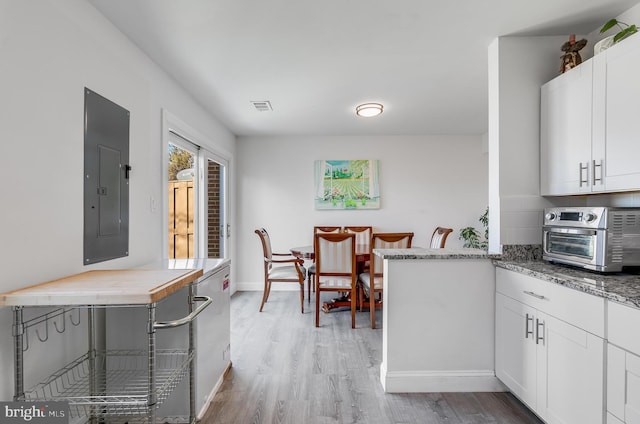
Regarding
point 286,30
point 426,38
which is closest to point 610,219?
point 426,38

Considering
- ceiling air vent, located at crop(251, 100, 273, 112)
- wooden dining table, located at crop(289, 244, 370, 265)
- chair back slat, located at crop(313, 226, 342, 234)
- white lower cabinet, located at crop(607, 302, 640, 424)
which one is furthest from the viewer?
chair back slat, located at crop(313, 226, 342, 234)

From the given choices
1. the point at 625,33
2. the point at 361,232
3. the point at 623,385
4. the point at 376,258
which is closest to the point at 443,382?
the point at 623,385

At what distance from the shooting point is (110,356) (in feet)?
5.84

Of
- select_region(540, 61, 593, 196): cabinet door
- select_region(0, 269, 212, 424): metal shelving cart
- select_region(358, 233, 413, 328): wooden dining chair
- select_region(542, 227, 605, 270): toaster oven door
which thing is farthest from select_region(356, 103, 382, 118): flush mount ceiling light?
select_region(0, 269, 212, 424): metal shelving cart

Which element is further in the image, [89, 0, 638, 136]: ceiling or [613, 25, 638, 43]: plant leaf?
[89, 0, 638, 136]: ceiling

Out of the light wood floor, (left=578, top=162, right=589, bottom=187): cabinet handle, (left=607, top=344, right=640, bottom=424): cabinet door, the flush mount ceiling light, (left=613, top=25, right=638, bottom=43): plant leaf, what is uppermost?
the flush mount ceiling light

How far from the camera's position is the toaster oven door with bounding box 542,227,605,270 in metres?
1.63

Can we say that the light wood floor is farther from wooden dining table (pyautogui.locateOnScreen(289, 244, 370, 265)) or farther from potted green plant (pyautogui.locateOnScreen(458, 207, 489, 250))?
potted green plant (pyautogui.locateOnScreen(458, 207, 489, 250))

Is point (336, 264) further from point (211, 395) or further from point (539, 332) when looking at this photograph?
point (539, 332)

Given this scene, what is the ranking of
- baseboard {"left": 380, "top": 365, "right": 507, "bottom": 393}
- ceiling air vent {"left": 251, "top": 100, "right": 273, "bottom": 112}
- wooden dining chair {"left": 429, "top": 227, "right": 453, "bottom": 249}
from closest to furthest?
1. baseboard {"left": 380, "top": 365, "right": 507, "bottom": 393}
2. ceiling air vent {"left": 251, "top": 100, "right": 273, "bottom": 112}
3. wooden dining chair {"left": 429, "top": 227, "right": 453, "bottom": 249}

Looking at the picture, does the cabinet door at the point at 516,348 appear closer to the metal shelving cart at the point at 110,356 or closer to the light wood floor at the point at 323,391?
the light wood floor at the point at 323,391

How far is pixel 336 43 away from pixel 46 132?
1.74 metres

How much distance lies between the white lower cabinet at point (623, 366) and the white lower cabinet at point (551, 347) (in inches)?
1.6

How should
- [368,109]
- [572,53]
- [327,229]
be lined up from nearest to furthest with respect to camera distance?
[572,53], [368,109], [327,229]
